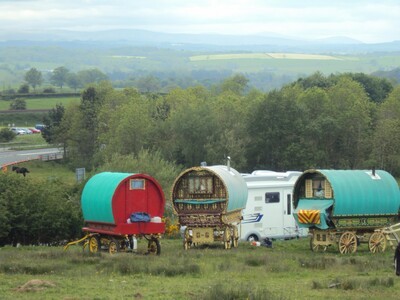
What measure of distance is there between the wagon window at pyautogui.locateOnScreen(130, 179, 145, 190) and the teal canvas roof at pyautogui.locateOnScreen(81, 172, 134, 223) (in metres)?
0.31

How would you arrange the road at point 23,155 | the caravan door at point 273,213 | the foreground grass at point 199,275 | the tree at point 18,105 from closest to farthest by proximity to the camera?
the foreground grass at point 199,275
the caravan door at point 273,213
the road at point 23,155
the tree at point 18,105

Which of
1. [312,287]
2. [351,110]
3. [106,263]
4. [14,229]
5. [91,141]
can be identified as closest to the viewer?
[312,287]

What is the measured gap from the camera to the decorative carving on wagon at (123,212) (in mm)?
33125

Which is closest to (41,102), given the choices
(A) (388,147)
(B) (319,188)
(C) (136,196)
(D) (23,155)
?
(D) (23,155)

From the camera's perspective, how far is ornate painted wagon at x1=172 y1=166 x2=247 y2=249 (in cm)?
3759

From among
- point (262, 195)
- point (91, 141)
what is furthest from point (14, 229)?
point (91, 141)

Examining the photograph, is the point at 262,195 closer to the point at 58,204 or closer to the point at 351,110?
the point at 58,204

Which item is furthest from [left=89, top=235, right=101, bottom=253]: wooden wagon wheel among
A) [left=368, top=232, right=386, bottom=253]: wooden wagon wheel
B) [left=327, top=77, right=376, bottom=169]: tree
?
[left=327, top=77, right=376, bottom=169]: tree

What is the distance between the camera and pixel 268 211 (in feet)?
143

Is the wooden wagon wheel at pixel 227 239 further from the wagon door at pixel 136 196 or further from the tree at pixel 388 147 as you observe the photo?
the tree at pixel 388 147

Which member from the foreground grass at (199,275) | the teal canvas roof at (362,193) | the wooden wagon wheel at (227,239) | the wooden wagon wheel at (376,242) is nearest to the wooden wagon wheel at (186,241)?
the wooden wagon wheel at (227,239)

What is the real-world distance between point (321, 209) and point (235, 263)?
6.68 meters

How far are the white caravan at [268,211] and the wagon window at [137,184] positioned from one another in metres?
9.65

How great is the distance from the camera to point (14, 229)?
40.0 m
